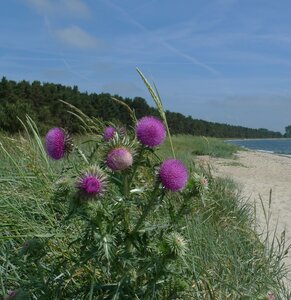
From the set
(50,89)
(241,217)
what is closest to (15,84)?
(50,89)

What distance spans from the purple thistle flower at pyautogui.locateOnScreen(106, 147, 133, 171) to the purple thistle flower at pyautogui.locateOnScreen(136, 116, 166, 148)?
135 mm

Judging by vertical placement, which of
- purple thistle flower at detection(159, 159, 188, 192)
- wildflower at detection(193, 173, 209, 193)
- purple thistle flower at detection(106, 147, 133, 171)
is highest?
purple thistle flower at detection(106, 147, 133, 171)

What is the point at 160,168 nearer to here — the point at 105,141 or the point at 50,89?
the point at 105,141

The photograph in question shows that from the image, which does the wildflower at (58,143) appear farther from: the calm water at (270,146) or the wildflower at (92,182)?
the calm water at (270,146)

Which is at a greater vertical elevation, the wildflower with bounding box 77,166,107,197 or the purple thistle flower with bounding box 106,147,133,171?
the purple thistle flower with bounding box 106,147,133,171

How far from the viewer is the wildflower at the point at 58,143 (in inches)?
89.4

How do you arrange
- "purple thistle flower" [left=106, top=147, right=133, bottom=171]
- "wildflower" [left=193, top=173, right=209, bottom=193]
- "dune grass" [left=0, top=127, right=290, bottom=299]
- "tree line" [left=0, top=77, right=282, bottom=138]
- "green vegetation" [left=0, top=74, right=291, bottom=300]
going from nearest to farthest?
1. "purple thistle flower" [left=106, top=147, right=133, bottom=171]
2. "green vegetation" [left=0, top=74, right=291, bottom=300]
3. "wildflower" [left=193, top=173, right=209, bottom=193]
4. "dune grass" [left=0, top=127, right=290, bottom=299]
5. "tree line" [left=0, top=77, right=282, bottom=138]

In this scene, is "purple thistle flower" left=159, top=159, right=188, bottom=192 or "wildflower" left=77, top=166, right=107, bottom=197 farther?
"purple thistle flower" left=159, top=159, right=188, bottom=192

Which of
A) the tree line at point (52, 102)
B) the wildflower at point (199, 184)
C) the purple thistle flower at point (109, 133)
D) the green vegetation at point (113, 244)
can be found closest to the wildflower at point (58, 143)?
the green vegetation at point (113, 244)

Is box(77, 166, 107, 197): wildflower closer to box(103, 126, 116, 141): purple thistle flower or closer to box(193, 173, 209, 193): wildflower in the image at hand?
box(103, 126, 116, 141): purple thistle flower

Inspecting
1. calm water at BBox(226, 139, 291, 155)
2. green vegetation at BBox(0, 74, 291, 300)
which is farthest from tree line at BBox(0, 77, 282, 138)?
green vegetation at BBox(0, 74, 291, 300)

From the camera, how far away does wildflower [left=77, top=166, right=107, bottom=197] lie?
195 centimetres

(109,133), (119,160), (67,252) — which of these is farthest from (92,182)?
(67,252)

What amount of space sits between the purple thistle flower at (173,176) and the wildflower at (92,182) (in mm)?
277
